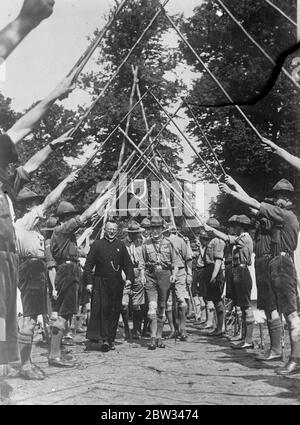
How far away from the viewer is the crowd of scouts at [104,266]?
496 centimetres

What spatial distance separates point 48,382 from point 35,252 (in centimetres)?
172

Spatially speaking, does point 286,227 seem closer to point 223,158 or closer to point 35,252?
point 35,252

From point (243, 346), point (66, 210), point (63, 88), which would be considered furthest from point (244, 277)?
point (63, 88)

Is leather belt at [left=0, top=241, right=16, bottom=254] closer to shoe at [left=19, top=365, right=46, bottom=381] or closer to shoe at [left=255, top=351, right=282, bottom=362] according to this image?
shoe at [left=19, top=365, right=46, bottom=381]

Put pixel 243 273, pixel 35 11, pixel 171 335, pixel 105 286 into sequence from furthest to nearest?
1. pixel 171 335
2. pixel 243 273
3. pixel 105 286
4. pixel 35 11

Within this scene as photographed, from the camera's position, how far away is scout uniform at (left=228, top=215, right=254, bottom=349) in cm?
995

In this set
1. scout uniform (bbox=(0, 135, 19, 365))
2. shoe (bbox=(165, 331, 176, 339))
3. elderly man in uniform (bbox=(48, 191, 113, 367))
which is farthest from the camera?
shoe (bbox=(165, 331, 176, 339))

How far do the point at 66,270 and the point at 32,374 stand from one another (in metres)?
2.01

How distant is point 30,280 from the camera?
7.62 meters

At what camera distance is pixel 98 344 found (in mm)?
10742

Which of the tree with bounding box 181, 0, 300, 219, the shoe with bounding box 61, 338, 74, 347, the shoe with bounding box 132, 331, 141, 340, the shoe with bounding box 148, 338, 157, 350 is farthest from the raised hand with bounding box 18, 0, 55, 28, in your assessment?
the tree with bounding box 181, 0, 300, 219

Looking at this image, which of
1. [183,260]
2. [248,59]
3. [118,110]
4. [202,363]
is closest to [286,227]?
[202,363]

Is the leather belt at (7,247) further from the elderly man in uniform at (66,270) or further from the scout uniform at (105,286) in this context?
the scout uniform at (105,286)

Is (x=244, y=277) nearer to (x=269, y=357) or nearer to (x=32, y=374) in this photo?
(x=269, y=357)
